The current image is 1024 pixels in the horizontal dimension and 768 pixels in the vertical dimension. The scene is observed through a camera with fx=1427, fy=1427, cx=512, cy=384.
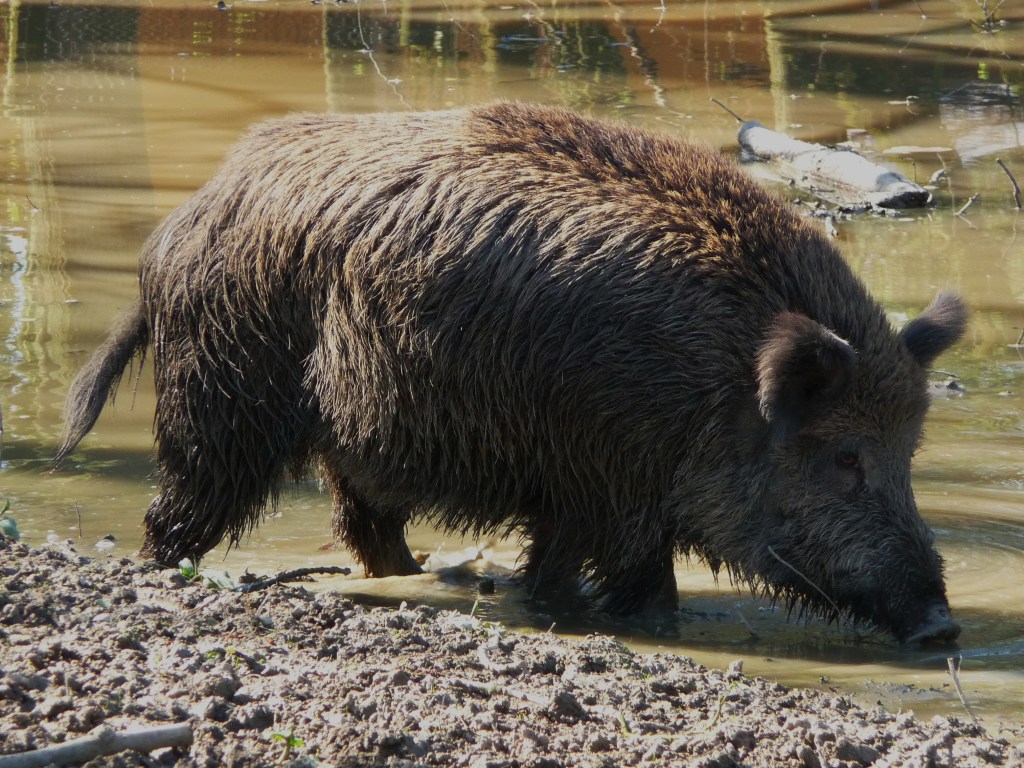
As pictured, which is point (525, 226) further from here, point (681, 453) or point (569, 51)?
point (569, 51)

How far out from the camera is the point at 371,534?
6.59 meters

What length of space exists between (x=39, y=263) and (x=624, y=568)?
646 cm

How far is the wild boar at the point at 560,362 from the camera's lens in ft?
18.1

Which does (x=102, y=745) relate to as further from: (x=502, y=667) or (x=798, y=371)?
(x=798, y=371)

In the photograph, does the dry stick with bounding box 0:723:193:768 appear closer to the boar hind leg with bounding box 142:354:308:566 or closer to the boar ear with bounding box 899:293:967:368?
the boar hind leg with bounding box 142:354:308:566

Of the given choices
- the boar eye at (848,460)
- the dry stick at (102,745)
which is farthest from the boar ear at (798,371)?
the dry stick at (102,745)

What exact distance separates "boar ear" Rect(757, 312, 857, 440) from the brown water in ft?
2.94

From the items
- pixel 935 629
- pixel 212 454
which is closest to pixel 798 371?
pixel 935 629

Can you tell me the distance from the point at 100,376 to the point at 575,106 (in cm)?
1016

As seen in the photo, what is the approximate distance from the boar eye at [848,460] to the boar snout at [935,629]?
0.62 meters

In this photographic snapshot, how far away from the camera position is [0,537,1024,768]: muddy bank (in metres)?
3.61

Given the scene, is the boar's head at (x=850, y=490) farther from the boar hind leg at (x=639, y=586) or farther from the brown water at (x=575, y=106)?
the boar hind leg at (x=639, y=586)

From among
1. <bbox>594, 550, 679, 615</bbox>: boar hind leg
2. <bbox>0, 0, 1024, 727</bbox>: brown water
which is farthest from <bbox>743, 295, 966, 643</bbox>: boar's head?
<bbox>594, 550, 679, 615</bbox>: boar hind leg

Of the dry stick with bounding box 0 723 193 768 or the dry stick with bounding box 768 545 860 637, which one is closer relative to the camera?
the dry stick with bounding box 0 723 193 768
